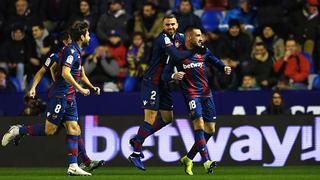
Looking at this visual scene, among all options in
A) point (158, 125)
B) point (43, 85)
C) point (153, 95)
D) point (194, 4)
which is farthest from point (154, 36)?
point (153, 95)

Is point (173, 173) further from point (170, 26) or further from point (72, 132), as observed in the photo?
point (170, 26)

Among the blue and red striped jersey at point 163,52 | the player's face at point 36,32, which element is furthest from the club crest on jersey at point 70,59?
the player's face at point 36,32

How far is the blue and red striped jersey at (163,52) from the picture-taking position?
13805 mm

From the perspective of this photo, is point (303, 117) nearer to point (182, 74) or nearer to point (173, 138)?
point (173, 138)

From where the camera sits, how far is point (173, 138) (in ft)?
55.0

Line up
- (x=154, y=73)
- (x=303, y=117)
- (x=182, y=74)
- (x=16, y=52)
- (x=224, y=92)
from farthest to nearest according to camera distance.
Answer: (x=16, y=52) < (x=224, y=92) < (x=303, y=117) < (x=154, y=73) < (x=182, y=74)

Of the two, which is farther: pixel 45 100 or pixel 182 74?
pixel 45 100

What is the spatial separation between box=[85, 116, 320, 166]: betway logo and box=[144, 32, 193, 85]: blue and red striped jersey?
2.15 m

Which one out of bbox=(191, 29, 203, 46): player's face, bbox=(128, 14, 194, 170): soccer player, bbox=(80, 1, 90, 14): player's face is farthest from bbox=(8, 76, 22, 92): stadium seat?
bbox=(191, 29, 203, 46): player's face

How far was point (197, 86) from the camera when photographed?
14.2 metres

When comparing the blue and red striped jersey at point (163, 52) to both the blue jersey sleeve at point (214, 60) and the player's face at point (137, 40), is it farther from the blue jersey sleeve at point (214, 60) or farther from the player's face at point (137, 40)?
the player's face at point (137, 40)

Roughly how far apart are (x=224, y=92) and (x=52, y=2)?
478 cm

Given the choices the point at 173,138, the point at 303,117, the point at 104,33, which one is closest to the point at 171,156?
the point at 173,138

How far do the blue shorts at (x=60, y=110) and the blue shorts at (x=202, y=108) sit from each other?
160 cm
